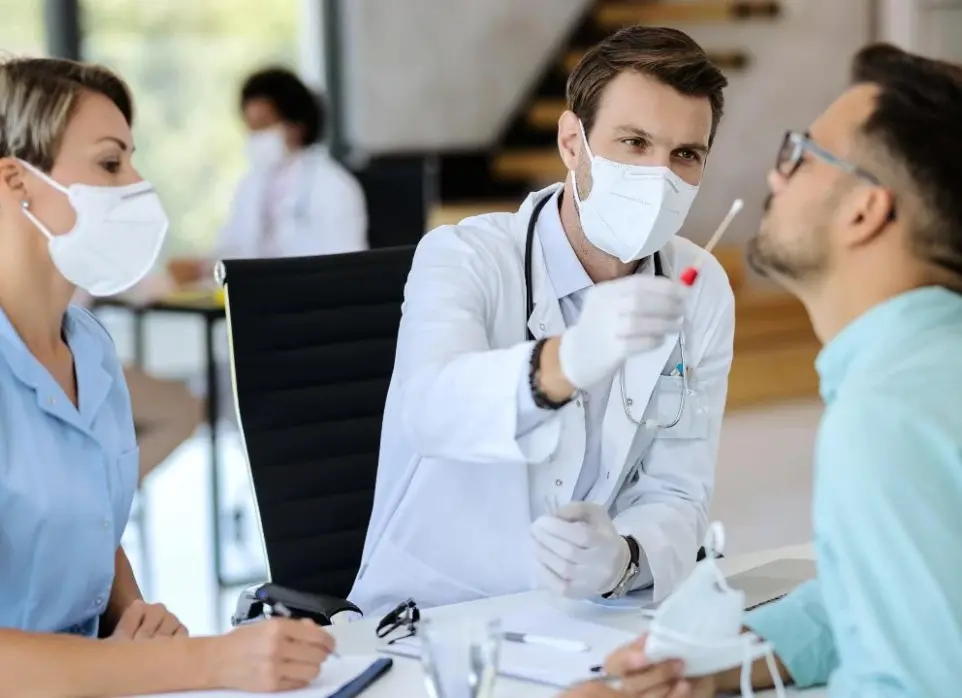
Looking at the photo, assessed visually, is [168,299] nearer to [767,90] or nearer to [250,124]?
[250,124]

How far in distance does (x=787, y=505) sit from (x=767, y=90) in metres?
2.93

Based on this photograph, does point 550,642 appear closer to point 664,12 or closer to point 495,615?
point 495,615

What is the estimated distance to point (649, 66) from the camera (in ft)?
5.61

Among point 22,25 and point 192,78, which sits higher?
point 22,25

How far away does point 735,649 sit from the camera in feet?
3.60

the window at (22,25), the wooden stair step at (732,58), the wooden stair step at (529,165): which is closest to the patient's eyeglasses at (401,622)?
the window at (22,25)

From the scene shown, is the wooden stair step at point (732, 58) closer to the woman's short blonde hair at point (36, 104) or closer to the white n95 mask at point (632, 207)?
the white n95 mask at point (632, 207)

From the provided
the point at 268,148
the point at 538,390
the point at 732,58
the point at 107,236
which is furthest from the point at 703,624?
the point at 732,58

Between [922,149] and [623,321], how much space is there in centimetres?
33

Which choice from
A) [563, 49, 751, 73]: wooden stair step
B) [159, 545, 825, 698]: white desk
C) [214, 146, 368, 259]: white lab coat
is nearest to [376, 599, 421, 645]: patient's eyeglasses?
[159, 545, 825, 698]: white desk

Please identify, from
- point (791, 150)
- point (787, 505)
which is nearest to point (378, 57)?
point (787, 505)

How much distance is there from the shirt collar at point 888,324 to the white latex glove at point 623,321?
0.66 feet

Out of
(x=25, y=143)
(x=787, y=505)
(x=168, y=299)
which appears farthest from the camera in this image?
→ (x=787, y=505)

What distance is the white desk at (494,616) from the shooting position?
3.87ft
